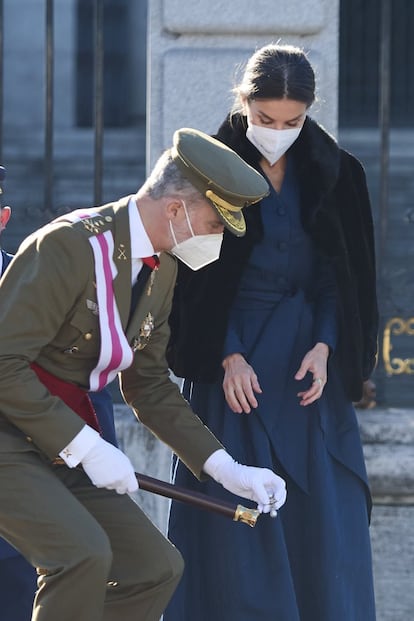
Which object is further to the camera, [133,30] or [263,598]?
[133,30]

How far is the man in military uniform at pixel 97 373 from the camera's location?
11.1ft

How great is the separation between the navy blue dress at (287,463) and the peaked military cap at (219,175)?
0.48 metres

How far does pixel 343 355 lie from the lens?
4.16 metres

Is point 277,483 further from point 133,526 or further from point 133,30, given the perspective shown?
point 133,30

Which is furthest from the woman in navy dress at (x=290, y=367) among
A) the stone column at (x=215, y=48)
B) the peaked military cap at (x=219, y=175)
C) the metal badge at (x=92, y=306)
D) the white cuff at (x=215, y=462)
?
the stone column at (x=215, y=48)

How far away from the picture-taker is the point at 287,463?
4.12m

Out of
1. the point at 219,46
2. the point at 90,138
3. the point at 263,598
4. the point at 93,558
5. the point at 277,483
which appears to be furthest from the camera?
the point at 90,138

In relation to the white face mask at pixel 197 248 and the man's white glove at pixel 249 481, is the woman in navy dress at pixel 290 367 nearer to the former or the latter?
the man's white glove at pixel 249 481

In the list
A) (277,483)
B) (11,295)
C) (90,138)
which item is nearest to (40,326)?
(11,295)

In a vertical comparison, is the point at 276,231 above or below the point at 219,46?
below

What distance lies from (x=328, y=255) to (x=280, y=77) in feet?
1.59

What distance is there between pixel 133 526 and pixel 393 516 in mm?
1781

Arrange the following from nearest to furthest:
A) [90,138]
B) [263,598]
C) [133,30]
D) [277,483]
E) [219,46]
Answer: [277,483] → [263,598] → [219,46] → [90,138] → [133,30]

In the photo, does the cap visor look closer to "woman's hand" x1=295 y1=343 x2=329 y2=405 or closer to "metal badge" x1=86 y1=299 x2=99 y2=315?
"metal badge" x1=86 y1=299 x2=99 y2=315
